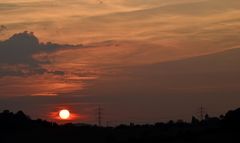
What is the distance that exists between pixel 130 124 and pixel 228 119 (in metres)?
37.7

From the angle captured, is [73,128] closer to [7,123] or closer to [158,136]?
[7,123]

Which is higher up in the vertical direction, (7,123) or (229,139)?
(7,123)

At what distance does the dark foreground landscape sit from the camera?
87188 mm

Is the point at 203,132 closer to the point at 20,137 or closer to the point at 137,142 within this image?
the point at 137,142

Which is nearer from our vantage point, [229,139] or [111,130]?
[229,139]

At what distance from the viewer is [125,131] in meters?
111

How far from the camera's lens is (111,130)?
11300 cm

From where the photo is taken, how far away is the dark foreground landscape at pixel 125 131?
87188 millimetres

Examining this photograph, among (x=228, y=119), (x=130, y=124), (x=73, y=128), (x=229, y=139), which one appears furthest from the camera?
(x=130, y=124)

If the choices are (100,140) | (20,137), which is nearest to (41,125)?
(20,137)

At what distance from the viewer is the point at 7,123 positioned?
118 metres

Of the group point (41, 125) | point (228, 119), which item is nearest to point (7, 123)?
point (41, 125)

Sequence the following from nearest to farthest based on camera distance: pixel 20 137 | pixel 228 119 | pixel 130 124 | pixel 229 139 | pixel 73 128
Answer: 1. pixel 229 139
2. pixel 228 119
3. pixel 20 137
4. pixel 73 128
5. pixel 130 124

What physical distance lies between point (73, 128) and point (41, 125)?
8.40 m
